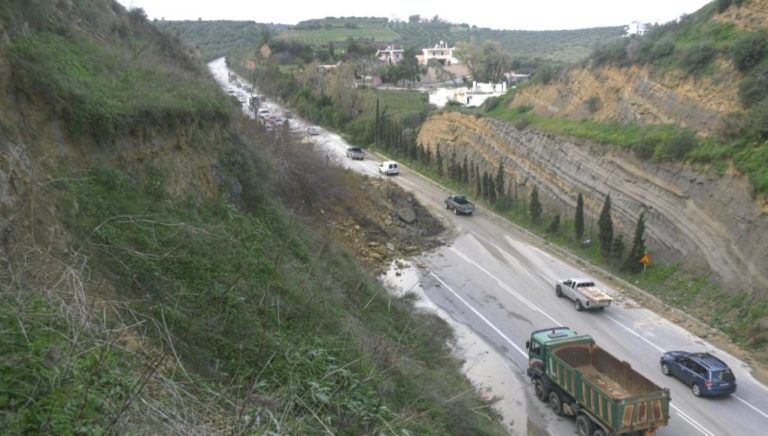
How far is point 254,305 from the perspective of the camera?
9.75 meters

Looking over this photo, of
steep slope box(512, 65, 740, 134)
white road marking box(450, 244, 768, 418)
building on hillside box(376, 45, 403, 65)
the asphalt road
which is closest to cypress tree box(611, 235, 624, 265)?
the asphalt road

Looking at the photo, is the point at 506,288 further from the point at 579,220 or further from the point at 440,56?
the point at 440,56

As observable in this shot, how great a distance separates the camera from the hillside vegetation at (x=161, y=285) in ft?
16.1

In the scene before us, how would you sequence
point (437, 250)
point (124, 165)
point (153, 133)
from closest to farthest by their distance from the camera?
point (124, 165), point (153, 133), point (437, 250)

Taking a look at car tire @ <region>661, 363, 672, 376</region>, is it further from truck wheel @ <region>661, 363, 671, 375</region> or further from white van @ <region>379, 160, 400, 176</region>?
white van @ <region>379, 160, 400, 176</region>

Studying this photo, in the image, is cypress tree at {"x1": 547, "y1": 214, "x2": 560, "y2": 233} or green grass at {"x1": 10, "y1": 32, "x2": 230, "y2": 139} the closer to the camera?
green grass at {"x1": 10, "y1": 32, "x2": 230, "y2": 139}

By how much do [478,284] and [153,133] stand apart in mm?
14396

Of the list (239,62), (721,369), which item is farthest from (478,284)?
(239,62)

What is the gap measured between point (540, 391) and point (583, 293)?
20.8ft

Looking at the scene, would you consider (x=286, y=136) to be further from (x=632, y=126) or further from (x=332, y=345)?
(x=332, y=345)

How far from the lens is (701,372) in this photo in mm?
14938

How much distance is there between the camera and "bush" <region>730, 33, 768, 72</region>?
24.0 metres

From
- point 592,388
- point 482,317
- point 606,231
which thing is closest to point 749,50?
point 606,231

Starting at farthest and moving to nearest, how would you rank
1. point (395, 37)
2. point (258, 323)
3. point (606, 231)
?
1. point (395, 37)
2. point (606, 231)
3. point (258, 323)
